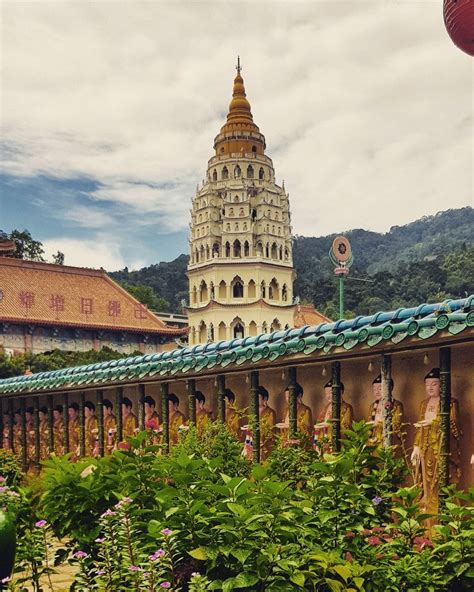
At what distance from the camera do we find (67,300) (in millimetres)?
43375

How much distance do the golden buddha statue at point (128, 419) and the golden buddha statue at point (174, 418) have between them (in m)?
1.25

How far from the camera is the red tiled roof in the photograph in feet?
136

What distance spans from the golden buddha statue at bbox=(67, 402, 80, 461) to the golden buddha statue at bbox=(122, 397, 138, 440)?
213cm

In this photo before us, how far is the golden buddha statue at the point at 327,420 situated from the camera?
31.3 ft

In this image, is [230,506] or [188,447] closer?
[230,506]

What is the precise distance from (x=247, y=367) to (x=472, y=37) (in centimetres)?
546

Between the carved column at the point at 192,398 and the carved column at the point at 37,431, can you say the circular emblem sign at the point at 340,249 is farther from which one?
the carved column at the point at 192,398

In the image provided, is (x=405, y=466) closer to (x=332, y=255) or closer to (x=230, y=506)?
(x=230, y=506)

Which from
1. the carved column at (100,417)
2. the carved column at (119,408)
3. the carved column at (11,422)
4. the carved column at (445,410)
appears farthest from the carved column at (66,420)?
the carved column at (445,410)

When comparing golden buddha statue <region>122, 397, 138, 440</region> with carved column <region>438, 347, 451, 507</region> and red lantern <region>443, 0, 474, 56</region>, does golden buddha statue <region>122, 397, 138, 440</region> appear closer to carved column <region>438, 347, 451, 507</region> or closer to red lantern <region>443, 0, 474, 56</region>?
carved column <region>438, 347, 451, 507</region>

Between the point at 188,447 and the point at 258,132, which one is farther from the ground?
the point at 258,132

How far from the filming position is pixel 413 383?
8.86m

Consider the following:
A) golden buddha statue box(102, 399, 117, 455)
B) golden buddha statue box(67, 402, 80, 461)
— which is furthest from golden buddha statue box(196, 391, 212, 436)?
golden buddha statue box(67, 402, 80, 461)

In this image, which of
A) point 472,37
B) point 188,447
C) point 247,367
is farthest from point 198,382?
point 472,37
